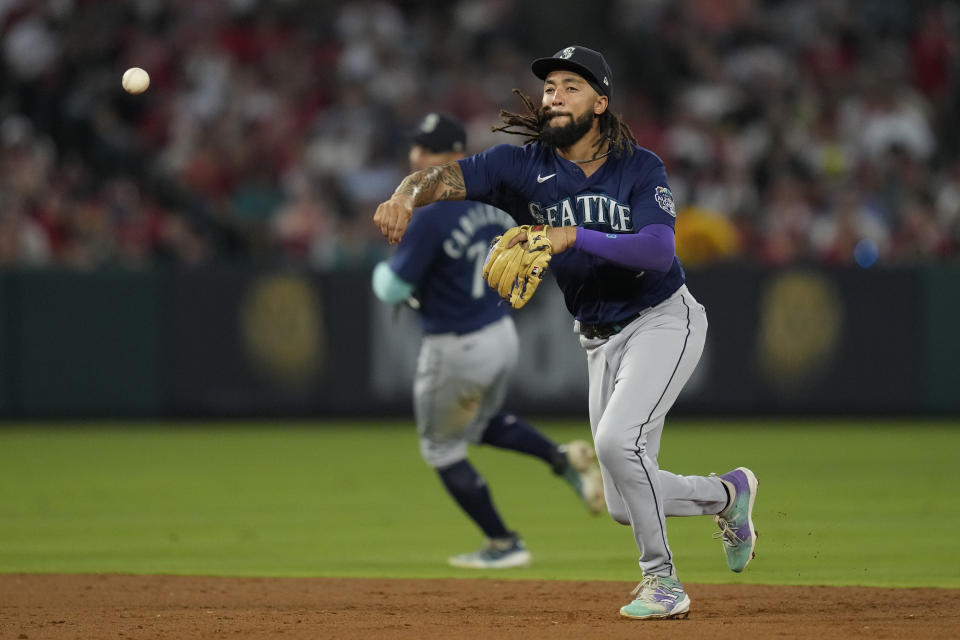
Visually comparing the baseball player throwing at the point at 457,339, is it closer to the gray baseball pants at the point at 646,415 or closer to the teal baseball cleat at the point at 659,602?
the gray baseball pants at the point at 646,415

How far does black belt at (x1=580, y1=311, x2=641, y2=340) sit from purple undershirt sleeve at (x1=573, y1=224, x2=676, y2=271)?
0.43m

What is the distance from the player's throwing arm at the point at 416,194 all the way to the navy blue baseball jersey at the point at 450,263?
83.4 inches

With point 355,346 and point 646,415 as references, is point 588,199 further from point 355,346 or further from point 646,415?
point 355,346

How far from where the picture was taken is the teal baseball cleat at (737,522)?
6676 mm

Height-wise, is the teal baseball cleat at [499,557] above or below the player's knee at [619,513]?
below

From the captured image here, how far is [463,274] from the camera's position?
28.3ft

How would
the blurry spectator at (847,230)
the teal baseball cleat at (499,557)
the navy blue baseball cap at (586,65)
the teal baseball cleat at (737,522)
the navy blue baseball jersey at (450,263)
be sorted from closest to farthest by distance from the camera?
the navy blue baseball cap at (586,65) → the teal baseball cleat at (737,522) → the teal baseball cleat at (499,557) → the navy blue baseball jersey at (450,263) → the blurry spectator at (847,230)

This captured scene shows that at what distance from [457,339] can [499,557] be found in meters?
1.25

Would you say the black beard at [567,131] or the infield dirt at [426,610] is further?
the black beard at [567,131]

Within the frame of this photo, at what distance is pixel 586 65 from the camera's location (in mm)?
6262

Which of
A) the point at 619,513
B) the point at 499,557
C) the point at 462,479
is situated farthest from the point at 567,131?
the point at 499,557

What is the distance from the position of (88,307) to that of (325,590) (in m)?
10.1

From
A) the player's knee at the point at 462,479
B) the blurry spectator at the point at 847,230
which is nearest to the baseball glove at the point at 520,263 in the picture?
the player's knee at the point at 462,479

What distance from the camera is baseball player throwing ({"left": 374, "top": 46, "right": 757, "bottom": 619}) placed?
19.9 feet
